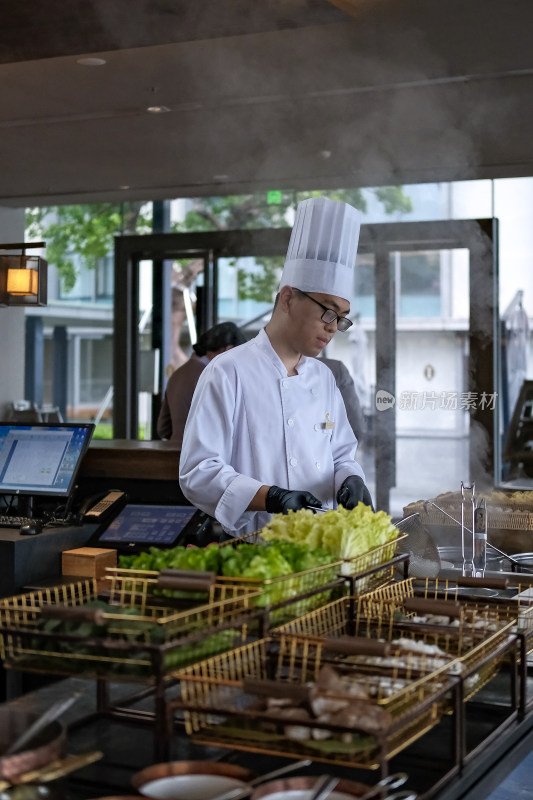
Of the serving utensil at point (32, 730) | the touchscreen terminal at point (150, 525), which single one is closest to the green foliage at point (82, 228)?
the touchscreen terminal at point (150, 525)

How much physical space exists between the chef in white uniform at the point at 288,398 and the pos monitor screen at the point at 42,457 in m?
0.95

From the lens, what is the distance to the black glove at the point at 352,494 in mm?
2637

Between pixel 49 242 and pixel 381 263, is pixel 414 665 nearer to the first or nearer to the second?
pixel 381 263

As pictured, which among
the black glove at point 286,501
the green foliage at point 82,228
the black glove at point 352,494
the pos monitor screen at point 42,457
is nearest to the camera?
the black glove at point 286,501

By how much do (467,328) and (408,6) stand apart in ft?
10.8

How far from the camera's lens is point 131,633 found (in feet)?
4.46

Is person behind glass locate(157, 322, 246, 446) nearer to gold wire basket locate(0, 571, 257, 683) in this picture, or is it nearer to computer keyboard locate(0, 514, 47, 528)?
computer keyboard locate(0, 514, 47, 528)

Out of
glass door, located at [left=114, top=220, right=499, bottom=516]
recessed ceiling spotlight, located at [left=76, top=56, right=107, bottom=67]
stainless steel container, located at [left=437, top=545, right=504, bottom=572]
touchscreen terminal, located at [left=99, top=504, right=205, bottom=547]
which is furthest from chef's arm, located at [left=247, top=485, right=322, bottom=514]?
glass door, located at [left=114, top=220, right=499, bottom=516]

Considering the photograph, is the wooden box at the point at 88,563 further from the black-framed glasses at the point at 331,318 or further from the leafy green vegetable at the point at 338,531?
the leafy green vegetable at the point at 338,531

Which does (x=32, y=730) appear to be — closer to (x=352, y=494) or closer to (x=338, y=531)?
(x=338, y=531)

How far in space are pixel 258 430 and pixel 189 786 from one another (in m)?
1.55

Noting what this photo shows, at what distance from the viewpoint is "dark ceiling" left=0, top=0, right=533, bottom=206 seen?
3701 millimetres

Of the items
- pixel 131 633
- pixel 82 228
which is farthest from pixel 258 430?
pixel 82 228

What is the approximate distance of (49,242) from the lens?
9164 mm
